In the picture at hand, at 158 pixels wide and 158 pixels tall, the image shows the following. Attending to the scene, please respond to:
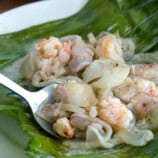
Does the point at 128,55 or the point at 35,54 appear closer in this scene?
the point at 35,54

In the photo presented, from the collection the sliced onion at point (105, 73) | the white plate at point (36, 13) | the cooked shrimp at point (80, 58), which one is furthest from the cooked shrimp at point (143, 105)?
the white plate at point (36, 13)

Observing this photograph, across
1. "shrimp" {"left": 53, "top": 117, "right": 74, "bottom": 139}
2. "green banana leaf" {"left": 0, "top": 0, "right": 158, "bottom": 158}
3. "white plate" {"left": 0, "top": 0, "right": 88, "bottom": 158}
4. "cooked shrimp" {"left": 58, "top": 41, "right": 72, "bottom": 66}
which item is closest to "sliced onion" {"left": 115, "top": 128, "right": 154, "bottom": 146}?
"shrimp" {"left": 53, "top": 117, "right": 74, "bottom": 139}

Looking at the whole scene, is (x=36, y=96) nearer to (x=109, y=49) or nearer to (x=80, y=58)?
(x=80, y=58)

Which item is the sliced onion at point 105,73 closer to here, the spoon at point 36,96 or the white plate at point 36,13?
the spoon at point 36,96

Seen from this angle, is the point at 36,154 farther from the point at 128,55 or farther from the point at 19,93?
the point at 128,55

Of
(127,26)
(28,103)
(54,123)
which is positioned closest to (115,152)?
(54,123)
